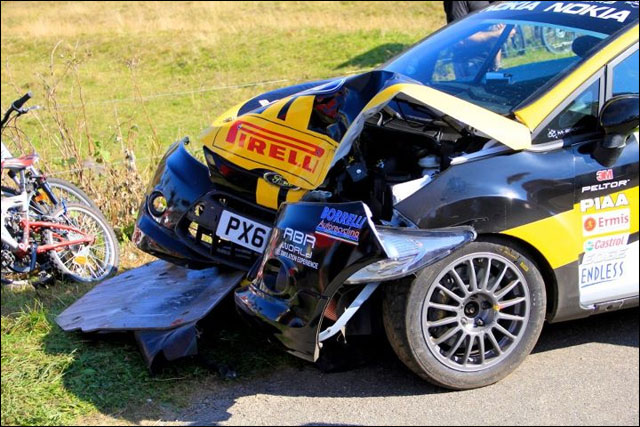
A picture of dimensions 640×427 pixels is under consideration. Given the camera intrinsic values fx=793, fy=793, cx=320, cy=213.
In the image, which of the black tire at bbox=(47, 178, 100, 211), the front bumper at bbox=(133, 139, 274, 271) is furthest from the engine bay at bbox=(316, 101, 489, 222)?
the black tire at bbox=(47, 178, 100, 211)

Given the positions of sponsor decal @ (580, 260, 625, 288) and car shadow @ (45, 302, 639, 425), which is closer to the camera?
car shadow @ (45, 302, 639, 425)

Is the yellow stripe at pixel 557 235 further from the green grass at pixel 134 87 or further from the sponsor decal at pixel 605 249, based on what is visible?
the green grass at pixel 134 87

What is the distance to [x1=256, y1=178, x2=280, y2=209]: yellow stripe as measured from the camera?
426cm

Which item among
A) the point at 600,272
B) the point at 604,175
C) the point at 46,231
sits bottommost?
the point at 600,272

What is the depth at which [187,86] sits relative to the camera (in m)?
16.7

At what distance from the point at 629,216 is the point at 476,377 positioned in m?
1.15

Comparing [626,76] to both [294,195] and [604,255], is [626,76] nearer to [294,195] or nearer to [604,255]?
[604,255]

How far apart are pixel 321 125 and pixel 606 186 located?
149 cm

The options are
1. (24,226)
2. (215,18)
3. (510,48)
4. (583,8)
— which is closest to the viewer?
(583,8)

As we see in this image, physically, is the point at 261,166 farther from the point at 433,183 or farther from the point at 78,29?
the point at 78,29

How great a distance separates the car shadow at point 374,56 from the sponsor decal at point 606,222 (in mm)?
11949

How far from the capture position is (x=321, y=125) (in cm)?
422

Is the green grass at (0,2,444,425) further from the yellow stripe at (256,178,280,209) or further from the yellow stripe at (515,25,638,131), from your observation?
the yellow stripe at (515,25,638,131)

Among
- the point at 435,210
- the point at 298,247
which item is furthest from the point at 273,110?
the point at 435,210
